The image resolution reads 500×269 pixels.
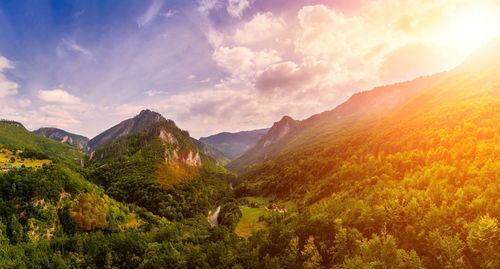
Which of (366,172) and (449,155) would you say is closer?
(449,155)

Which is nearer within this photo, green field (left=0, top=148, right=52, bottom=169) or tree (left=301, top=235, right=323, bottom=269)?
tree (left=301, top=235, right=323, bottom=269)

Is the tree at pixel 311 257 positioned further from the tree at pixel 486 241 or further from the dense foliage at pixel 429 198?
the tree at pixel 486 241

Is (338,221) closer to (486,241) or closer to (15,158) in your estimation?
(486,241)

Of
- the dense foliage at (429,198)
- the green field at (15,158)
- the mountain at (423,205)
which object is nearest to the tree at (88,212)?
the green field at (15,158)

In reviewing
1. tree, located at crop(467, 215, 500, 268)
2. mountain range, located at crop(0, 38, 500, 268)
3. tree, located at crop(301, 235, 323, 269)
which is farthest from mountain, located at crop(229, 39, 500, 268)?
tree, located at crop(301, 235, 323, 269)

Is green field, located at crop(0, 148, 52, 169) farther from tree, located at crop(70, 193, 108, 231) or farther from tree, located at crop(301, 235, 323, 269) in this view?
tree, located at crop(301, 235, 323, 269)

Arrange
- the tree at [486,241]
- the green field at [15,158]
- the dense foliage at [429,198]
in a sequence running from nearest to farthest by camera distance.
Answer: the tree at [486,241], the dense foliage at [429,198], the green field at [15,158]

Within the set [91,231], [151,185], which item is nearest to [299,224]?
[91,231]

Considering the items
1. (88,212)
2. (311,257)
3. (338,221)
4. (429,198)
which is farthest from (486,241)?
(88,212)

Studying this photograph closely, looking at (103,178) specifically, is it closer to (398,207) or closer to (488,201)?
(398,207)

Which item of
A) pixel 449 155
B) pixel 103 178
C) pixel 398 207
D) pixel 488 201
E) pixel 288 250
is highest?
pixel 103 178

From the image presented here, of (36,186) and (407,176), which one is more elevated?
(36,186)
